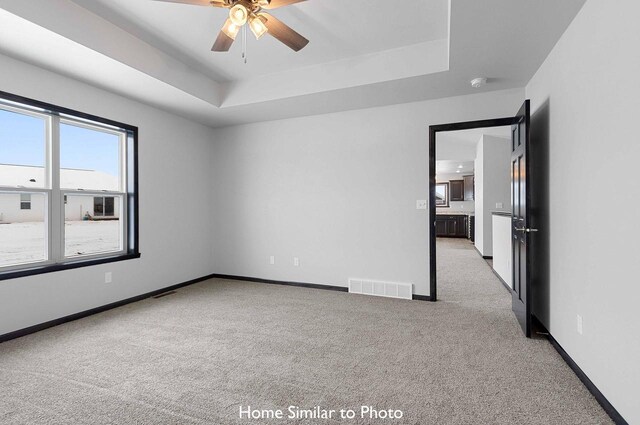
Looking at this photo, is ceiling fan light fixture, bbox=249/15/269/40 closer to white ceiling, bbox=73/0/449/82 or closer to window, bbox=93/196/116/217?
white ceiling, bbox=73/0/449/82

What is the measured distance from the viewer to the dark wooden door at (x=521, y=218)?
2701 millimetres

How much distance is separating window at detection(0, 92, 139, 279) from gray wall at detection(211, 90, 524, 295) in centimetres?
151

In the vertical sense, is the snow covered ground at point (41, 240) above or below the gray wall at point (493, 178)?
below

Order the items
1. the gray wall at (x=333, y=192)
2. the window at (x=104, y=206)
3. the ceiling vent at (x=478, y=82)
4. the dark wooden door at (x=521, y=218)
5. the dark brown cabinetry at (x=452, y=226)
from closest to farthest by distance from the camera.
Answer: the dark wooden door at (x=521, y=218)
the ceiling vent at (x=478, y=82)
the window at (x=104, y=206)
the gray wall at (x=333, y=192)
the dark brown cabinetry at (x=452, y=226)

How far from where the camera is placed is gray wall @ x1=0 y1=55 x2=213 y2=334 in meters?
2.86

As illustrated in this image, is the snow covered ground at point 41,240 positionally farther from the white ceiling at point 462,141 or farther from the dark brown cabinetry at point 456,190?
the dark brown cabinetry at point 456,190

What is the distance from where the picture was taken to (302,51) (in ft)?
10.8

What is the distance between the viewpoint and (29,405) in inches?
71.7

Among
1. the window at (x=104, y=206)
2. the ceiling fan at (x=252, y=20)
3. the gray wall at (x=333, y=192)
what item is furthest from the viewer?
the gray wall at (x=333, y=192)

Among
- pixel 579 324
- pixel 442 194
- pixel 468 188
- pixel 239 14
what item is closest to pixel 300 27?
pixel 239 14

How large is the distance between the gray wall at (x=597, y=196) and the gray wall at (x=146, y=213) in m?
4.41

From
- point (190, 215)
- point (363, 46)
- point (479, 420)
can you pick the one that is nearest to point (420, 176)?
point (363, 46)

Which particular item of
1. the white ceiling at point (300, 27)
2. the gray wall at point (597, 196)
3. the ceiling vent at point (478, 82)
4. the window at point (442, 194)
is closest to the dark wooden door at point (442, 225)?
the window at point (442, 194)

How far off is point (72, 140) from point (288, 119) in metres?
2.63
